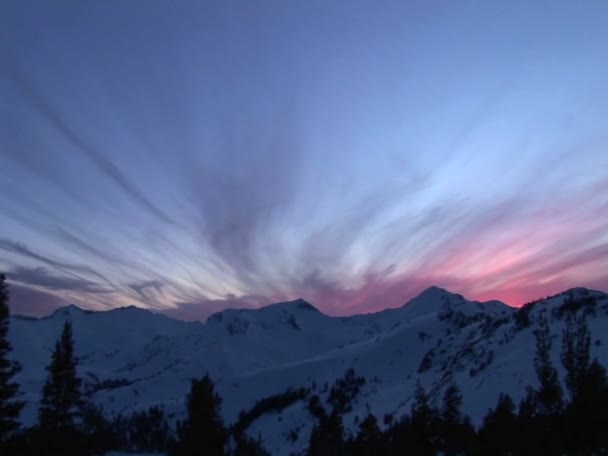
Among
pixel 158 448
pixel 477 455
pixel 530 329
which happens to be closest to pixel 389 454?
pixel 477 455

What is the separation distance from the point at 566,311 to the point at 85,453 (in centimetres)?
15330

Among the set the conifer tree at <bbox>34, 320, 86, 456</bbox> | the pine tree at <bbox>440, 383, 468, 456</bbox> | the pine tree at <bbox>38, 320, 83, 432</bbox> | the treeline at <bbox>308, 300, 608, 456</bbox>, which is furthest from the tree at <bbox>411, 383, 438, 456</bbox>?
the pine tree at <bbox>38, 320, 83, 432</bbox>

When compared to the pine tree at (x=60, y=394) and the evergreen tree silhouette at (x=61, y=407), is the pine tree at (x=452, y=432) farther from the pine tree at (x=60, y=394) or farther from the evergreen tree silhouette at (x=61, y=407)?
the pine tree at (x=60, y=394)

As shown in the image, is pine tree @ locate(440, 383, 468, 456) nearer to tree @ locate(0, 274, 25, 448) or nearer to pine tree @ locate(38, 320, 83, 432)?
pine tree @ locate(38, 320, 83, 432)

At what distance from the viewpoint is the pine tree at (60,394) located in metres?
28.4

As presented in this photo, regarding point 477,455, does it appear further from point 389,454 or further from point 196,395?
point 196,395

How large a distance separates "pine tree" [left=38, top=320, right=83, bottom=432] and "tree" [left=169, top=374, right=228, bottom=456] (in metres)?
5.63

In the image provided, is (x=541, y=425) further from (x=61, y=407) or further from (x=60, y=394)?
(x=60, y=394)

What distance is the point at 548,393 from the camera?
44594mm

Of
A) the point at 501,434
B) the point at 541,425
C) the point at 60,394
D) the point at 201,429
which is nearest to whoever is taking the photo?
the point at 60,394

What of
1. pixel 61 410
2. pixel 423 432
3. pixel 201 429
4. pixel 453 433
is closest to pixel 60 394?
pixel 61 410

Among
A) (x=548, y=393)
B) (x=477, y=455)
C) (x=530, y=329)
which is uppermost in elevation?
(x=530, y=329)

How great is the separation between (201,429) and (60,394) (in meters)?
7.51

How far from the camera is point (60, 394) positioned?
94.6ft
